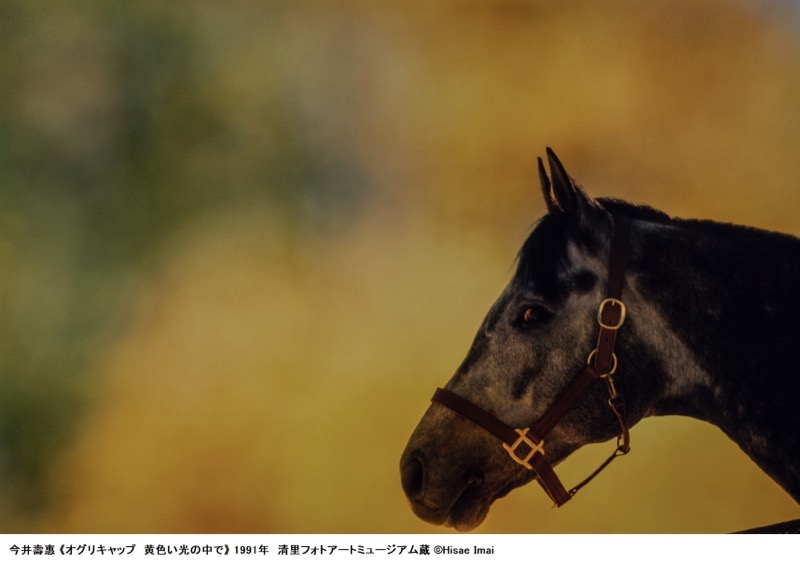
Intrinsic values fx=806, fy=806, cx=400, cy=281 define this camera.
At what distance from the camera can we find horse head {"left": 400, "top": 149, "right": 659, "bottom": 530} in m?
1.76

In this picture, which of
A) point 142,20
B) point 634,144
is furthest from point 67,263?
point 634,144

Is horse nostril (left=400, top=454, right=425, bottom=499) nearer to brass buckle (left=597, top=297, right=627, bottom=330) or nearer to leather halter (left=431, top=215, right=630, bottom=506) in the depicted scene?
leather halter (left=431, top=215, right=630, bottom=506)

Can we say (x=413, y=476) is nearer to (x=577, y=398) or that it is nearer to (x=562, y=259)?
(x=577, y=398)

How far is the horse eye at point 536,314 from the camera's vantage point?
1781 mm

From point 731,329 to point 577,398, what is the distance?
0.36 metres

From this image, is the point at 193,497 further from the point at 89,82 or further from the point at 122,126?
the point at 89,82

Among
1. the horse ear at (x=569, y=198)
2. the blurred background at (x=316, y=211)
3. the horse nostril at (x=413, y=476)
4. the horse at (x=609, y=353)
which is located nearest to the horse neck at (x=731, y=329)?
the horse at (x=609, y=353)

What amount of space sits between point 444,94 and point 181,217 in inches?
42.8

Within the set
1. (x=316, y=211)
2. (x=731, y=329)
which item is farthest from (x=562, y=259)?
(x=316, y=211)

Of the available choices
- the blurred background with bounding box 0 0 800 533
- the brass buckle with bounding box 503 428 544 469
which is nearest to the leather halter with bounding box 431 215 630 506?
the brass buckle with bounding box 503 428 544 469

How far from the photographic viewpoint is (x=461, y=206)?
9.91 ft

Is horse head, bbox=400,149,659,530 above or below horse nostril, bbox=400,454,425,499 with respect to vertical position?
above

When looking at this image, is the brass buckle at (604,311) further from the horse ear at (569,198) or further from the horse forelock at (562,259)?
the horse ear at (569,198)
